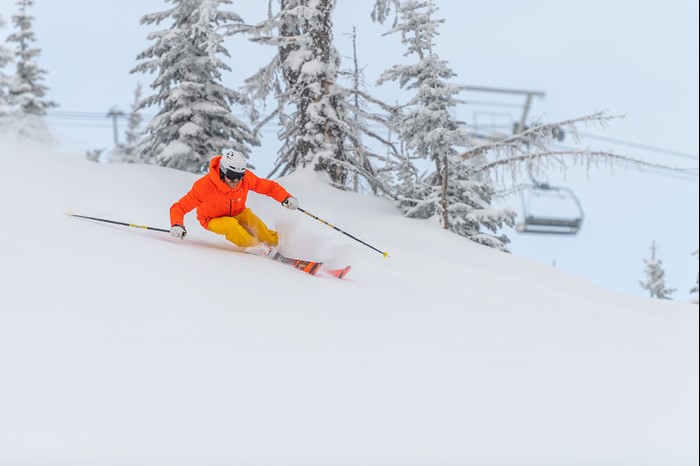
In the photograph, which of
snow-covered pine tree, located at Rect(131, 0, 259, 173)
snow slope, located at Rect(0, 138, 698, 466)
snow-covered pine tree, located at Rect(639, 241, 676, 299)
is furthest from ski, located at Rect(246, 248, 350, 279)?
snow-covered pine tree, located at Rect(639, 241, 676, 299)

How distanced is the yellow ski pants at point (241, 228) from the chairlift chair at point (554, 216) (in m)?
12.1

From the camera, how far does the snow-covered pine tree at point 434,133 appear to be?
→ 1090cm

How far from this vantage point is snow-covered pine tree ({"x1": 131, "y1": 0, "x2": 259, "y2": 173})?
1277 centimetres

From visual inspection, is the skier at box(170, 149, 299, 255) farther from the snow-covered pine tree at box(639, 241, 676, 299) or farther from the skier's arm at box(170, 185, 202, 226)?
the snow-covered pine tree at box(639, 241, 676, 299)

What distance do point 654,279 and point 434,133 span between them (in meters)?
21.7

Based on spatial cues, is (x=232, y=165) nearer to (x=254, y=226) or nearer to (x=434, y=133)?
(x=254, y=226)

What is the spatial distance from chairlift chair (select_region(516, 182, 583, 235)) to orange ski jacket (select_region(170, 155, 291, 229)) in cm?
1215

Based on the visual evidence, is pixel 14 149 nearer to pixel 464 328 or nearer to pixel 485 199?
pixel 464 328

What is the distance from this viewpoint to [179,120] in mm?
13062

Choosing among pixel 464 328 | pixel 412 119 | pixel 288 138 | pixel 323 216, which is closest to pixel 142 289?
pixel 464 328

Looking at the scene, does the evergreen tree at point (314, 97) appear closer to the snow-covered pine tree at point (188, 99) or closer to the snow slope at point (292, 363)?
the snow-covered pine tree at point (188, 99)

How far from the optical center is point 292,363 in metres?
3.82

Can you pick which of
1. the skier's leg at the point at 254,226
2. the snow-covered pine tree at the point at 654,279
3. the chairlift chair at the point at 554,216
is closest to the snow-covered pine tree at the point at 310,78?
the skier's leg at the point at 254,226

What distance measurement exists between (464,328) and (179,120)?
9.42 m
